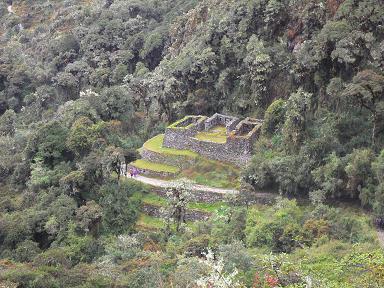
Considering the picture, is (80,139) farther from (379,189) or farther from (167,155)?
(379,189)

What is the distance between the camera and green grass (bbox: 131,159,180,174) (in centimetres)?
4856

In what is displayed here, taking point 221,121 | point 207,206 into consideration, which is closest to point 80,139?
point 207,206

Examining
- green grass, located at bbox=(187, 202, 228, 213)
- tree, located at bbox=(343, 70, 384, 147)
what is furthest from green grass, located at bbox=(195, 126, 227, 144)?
tree, located at bbox=(343, 70, 384, 147)

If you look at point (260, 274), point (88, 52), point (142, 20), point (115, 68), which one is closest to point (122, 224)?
point (260, 274)

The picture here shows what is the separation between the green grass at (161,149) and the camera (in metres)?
49.5

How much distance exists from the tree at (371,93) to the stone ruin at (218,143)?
31.7 ft

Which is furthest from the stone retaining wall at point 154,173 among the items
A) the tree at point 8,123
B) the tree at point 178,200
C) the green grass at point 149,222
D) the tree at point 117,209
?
the tree at point 8,123

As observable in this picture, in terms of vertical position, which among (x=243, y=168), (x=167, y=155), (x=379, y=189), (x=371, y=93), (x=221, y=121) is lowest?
(x=167, y=155)

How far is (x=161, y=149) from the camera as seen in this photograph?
51.2 m

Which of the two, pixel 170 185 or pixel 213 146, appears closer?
pixel 170 185

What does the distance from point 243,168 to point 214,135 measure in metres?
6.01

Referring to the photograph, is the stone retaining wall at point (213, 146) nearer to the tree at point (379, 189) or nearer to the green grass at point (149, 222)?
the green grass at point (149, 222)

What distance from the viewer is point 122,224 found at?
43.9 m

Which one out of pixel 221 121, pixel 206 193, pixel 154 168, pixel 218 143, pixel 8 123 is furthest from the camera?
pixel 8 123
